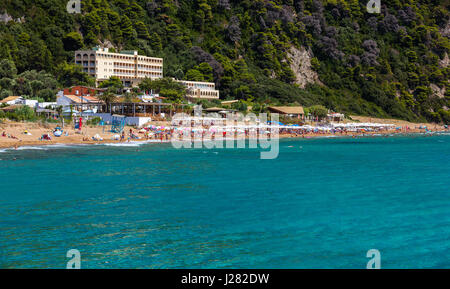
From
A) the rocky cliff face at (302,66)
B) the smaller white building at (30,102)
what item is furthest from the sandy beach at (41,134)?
the rocky cliff face at (302,66)

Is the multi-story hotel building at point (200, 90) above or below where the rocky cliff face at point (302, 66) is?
below

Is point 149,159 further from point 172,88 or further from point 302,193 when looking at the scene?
point 172,88

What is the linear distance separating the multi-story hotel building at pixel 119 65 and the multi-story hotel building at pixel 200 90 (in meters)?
10.0

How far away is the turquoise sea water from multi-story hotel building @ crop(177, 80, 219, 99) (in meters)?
66.7

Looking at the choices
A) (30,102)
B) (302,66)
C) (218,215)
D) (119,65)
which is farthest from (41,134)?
(302,66)

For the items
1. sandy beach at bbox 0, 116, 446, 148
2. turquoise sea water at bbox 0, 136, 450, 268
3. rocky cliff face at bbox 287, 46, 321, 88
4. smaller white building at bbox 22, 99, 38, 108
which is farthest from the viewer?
rocky cliff face at bbox 287, 46, 321, 88

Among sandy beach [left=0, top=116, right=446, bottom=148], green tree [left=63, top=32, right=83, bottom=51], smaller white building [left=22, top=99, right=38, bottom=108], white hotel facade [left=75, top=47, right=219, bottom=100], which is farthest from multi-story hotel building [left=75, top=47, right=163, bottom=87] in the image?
sandy beach [left=0, top=116, right=446, bottom=148]

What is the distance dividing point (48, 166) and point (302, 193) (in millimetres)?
19484

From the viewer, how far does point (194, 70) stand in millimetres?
117312

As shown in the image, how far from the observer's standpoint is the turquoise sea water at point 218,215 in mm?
16078

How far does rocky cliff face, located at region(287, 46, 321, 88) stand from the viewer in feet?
463

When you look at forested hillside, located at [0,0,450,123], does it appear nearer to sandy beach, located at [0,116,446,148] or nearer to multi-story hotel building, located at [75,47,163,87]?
multi-story hotel building, located at [75,47,163,87]

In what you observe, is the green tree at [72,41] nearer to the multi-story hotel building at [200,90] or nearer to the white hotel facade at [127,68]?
the white hotel facade at [127,68]

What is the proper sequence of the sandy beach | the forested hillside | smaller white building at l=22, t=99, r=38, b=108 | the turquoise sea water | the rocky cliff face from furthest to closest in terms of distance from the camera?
the rocky cliff face → the forested hillside → smaller white building at l=22, t=99, r=38, b=108 → the sandy beach → the turquoise sea water
